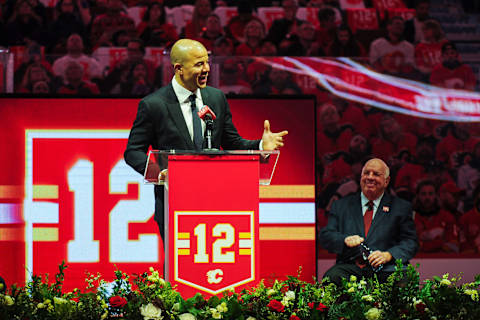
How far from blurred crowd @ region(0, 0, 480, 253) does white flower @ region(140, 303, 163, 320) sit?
261 cm

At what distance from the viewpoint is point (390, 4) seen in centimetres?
711

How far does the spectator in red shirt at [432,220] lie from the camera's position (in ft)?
18.6

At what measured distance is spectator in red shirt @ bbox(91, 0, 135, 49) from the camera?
20.9ft

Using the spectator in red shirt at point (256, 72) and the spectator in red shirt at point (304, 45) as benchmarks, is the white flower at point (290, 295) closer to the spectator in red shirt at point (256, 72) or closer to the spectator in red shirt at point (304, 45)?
the spectator in red shirt at point (256, 72)

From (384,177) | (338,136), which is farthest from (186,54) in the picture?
(338,136)

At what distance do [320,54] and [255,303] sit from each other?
4.09 m

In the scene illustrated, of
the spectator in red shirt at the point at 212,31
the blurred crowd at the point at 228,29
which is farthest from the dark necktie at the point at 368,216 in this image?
the spectator in red shirt at the point at 212,31

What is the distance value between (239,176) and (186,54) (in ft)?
1.94

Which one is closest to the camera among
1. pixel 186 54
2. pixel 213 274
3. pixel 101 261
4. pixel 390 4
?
pixel 213 274

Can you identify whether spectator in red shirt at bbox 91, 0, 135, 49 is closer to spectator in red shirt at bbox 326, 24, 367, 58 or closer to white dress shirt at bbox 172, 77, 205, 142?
spectator in red shirt at bbox 326, 24, 367, 58

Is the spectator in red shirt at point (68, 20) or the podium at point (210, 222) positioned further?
the spectator in red shirt at point (68, 20)

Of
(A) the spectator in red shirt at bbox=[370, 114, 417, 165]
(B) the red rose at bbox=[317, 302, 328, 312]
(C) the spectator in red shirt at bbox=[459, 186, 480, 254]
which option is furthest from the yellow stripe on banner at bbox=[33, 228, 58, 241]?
(C) the spectator in red shirt at bbox=[459, 186, 480, 254]

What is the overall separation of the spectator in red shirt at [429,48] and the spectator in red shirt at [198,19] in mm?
1827

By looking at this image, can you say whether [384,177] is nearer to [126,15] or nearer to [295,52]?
[295,52]
